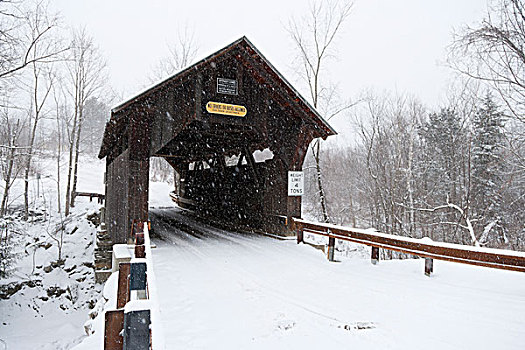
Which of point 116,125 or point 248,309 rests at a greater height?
point 116,125

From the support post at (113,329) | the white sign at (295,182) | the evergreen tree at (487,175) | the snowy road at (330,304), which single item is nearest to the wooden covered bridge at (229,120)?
the white sign at (295,182)

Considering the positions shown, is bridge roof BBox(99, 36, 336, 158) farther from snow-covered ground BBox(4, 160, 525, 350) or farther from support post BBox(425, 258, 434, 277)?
support post BBox(425, 258, 434, 277)

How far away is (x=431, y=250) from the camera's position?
6.08m

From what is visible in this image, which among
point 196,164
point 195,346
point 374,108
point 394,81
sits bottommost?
point 195,346

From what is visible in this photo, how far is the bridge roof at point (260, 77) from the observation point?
8203 millimetres

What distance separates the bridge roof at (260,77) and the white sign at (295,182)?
1284 millimetres

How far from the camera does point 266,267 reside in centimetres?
703

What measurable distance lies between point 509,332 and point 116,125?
377 inches

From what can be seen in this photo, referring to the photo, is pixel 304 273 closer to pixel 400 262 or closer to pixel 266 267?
pixel 266 267

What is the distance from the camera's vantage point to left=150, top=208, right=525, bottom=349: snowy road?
3.90 meters

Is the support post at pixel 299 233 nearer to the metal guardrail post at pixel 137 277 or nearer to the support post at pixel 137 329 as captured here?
the metal guardrail post at pixel 137 277

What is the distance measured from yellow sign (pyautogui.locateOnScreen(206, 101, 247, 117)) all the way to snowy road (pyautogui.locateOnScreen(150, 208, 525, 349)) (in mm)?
3369

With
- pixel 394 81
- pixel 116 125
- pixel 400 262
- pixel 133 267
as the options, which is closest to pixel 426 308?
pixel 400 262

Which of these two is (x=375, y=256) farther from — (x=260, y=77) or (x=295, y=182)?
(x=260, y=77)
